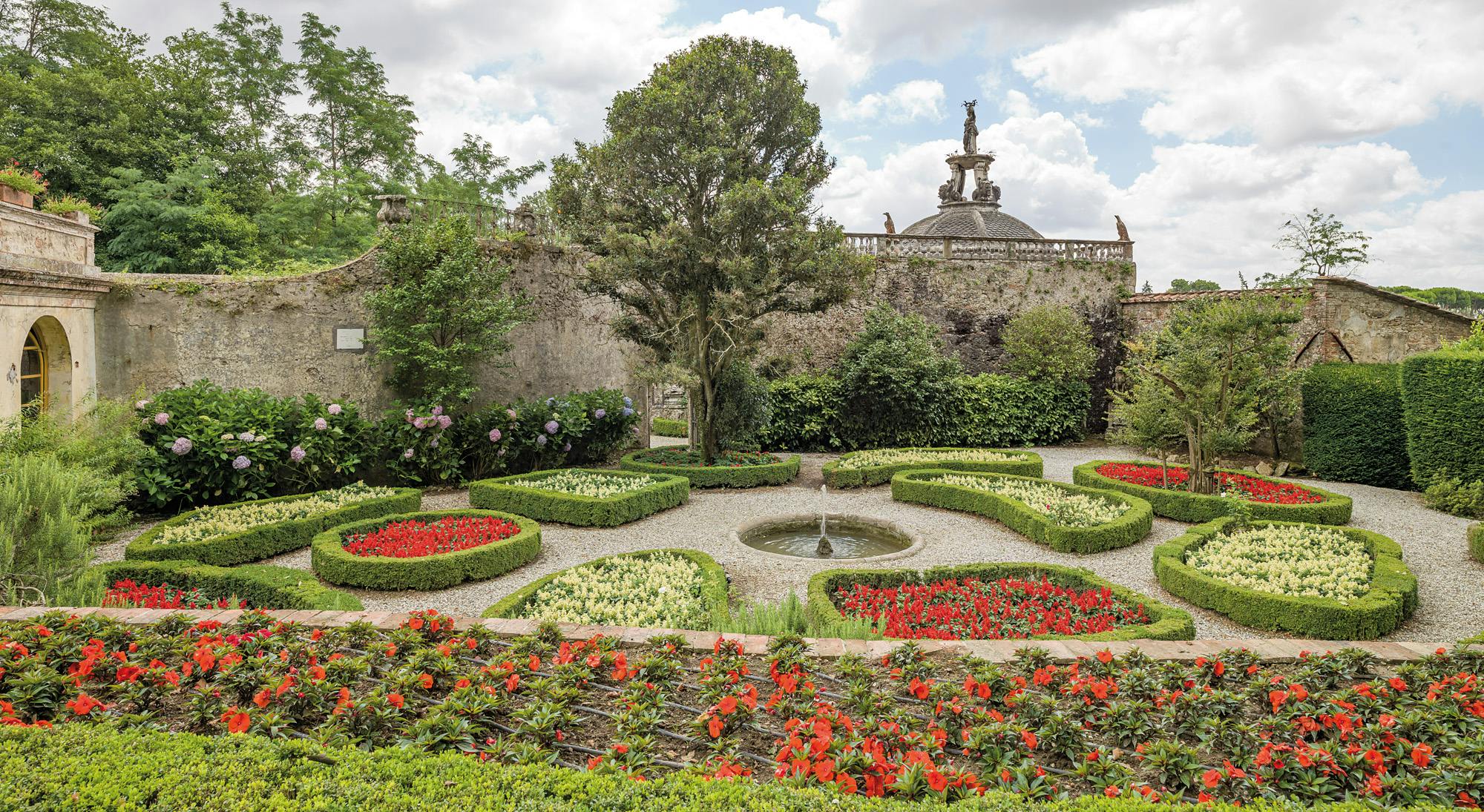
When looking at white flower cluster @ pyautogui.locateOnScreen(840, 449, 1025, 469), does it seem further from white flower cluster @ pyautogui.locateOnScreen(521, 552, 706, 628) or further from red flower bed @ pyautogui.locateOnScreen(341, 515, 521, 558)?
red flower bed @ pyautogui.locateOnScreen(341, 515, 521, 558)

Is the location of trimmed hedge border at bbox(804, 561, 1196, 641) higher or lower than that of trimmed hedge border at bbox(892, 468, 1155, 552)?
lower

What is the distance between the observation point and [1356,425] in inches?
483

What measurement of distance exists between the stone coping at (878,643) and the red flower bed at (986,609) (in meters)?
0.83

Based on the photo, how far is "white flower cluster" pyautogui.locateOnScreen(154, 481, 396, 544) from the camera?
7575mm

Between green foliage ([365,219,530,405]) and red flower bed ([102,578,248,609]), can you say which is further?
green foliage ([365,219,530,405])

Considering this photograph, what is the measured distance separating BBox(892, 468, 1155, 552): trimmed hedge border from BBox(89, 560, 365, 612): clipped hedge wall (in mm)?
7134

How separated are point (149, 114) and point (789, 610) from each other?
21943mm

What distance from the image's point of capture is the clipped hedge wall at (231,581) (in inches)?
239

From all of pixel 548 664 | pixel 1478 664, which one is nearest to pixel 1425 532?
pixel 1478 664

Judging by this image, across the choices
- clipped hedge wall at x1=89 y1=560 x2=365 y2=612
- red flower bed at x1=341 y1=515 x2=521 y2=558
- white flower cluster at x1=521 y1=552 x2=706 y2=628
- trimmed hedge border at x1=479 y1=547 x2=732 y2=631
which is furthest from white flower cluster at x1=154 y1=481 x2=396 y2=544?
white flower cluster at x1=521 y1=552 x2=706 y2=628

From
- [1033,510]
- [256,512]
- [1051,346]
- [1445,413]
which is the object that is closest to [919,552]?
[1033,510]

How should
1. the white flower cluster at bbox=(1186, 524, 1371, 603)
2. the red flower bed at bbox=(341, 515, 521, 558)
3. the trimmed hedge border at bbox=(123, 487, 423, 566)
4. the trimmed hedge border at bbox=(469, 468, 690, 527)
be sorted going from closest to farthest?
the white flower cluster at bbox=(1186, 524, 1371, 603) → the trimmed hedge border at bbox=(123, 487, 423, 566) → the red flower bed at bbox=(341, 515, 521, 558) → the trimmed hedge border at bbox=(469, 468, 690, 527)

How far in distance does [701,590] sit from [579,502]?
3.46 m

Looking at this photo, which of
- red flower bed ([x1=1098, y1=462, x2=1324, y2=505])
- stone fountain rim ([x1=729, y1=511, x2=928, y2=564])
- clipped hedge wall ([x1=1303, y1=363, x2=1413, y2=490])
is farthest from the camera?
clipped hedge wall ([x1=1303, y1=363, x2=1413, y2=490])
